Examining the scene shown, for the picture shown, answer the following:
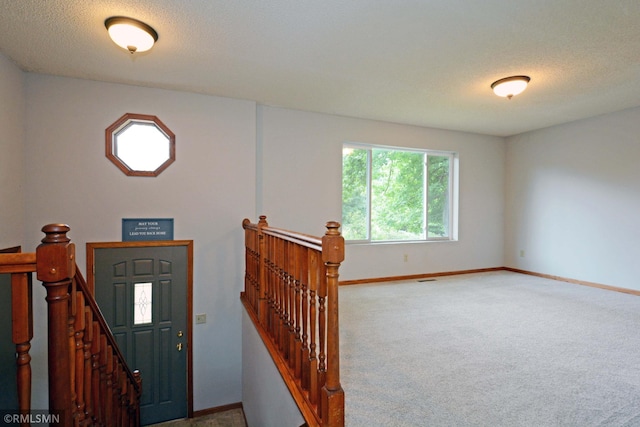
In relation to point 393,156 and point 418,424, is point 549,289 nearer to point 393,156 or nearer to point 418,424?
point 393,156

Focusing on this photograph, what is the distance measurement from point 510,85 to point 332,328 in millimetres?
3284

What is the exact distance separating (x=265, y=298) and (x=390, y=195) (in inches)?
124

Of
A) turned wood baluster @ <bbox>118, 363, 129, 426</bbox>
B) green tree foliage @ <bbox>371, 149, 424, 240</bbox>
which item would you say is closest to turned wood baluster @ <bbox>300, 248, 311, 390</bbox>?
turned wood baluster @ <bbox>118, 363, 129, 426</bbox>

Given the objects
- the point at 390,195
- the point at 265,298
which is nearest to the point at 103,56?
the point at 265,298

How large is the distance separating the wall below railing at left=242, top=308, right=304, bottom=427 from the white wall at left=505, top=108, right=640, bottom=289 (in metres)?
5.06

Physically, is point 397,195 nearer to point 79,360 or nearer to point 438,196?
point 438,196

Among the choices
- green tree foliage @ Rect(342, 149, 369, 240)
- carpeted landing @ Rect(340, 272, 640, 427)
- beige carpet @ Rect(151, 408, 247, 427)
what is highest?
green tree foliage @ Rect(342, 149, 369, 240)

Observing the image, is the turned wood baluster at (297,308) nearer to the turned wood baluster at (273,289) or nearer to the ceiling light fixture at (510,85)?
the turned wood baluster at (273,289)

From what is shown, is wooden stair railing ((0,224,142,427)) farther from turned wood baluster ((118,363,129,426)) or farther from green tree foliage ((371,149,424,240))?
green tree foliage ((371,149,424,240))

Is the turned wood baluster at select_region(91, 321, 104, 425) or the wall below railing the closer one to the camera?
the turned wood baluster at select_region(91, 321, 104, 425)

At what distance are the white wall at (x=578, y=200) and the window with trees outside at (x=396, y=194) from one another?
129 centimetres

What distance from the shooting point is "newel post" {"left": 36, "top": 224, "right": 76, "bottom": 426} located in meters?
1.03

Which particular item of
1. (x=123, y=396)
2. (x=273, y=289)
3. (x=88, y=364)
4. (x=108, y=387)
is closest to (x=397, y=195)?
(x=273, y=289)

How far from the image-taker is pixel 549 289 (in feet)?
14.9
